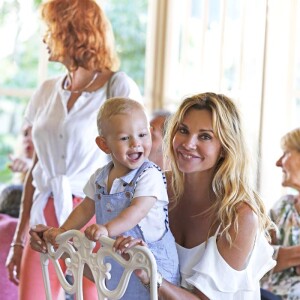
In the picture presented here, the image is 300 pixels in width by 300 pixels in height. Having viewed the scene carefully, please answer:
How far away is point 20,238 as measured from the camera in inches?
113

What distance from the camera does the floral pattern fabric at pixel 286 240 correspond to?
292cm

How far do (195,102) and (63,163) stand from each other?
0.78 meters

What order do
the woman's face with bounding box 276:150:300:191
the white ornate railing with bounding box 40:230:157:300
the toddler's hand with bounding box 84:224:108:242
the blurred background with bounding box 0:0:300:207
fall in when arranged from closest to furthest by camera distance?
1. the white ornate railing with bounding box 40:230:157:300
2. the toddler's hand with bounding box 84:224:108:242
3. the woman's face with bounding box 276:150:300:191
4. the blurred background with bounding box 0:0:300:207

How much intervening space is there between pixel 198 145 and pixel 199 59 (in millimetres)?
1943

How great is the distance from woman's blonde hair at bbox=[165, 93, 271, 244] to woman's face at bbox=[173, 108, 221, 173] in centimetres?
2

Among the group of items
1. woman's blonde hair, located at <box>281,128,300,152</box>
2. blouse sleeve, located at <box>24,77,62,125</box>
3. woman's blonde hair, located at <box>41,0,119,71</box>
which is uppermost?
woman's blonde hair, located at <box>41,0,119,71</box>

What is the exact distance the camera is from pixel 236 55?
365cm

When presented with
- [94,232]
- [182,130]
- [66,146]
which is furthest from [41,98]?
[94,232]

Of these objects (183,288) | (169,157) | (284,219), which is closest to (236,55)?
(284,219)

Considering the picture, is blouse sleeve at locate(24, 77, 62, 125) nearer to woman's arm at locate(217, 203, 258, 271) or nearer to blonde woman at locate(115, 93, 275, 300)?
blonde woman at locate(115, 93, 275, 300)

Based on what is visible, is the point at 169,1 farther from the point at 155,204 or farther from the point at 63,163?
the point at 155,204

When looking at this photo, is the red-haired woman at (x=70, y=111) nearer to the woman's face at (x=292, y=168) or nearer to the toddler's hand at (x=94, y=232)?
the woman's face at (x=292, y=168)

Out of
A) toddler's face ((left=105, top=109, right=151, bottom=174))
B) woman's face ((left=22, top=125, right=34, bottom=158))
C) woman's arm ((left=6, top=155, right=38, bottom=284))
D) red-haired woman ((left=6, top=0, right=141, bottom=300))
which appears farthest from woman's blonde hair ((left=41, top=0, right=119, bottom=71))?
→ woman's face ((left=22, top=125, right=34, bottom=158))

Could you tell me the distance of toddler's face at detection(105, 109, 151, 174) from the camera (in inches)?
82.0
